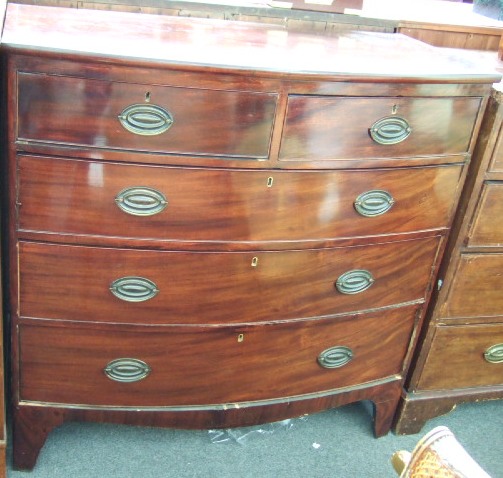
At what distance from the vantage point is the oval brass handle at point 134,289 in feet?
4.68

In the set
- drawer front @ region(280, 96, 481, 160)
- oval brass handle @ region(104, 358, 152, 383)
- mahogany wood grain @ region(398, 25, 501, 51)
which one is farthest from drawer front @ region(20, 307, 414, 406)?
mahogany wood grain @ region(398, 25, 501, 51)

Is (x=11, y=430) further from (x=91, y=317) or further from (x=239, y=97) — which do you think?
(x=239, y=97)

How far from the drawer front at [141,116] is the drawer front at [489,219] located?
2.02 feet

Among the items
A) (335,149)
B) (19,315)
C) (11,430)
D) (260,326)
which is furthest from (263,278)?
(11,430)

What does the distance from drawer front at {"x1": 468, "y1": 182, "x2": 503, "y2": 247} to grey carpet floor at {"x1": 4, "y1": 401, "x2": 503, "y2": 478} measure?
635 millimetres

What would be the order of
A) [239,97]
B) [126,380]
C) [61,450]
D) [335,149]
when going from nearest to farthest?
[239,97], [335,149], [126,380], [61,450]

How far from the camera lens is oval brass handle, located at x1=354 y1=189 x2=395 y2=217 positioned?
148 centimetres

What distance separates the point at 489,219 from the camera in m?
1.63

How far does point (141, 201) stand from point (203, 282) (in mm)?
238

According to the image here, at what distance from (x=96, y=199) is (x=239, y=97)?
0.36m

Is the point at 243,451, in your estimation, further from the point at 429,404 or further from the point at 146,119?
the point at 146,119

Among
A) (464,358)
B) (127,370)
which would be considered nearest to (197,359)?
(127,370)

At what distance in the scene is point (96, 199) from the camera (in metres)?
1.33

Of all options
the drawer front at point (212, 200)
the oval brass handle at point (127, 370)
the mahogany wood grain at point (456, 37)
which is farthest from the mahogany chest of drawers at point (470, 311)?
the oval brass handle at point (127, 370)
